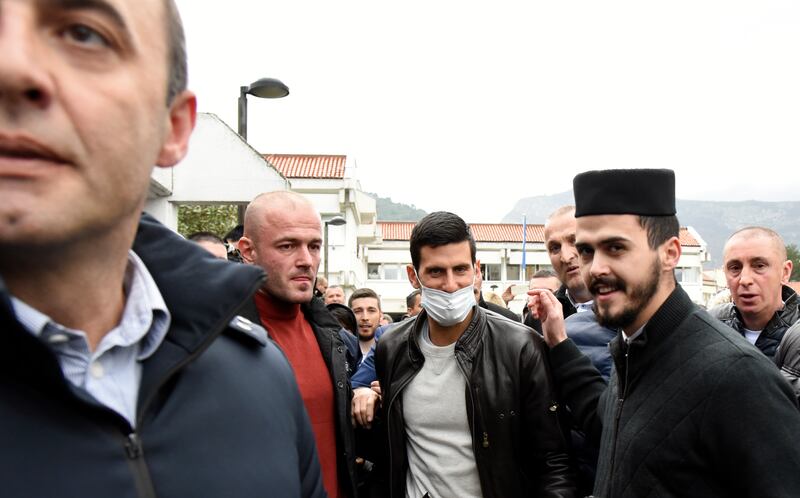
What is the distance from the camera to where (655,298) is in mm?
2654

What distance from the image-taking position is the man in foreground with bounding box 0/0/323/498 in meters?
1.00

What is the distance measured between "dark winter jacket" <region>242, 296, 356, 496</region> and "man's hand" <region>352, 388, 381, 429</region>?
0.17 feet

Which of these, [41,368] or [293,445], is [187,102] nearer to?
[41,368]

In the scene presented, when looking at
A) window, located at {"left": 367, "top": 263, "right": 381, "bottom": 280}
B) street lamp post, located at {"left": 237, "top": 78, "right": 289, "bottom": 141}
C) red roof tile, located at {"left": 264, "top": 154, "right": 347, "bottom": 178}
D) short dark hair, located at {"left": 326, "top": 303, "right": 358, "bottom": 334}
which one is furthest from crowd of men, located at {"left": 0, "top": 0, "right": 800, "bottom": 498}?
window, located at {"left": 367, "top": 263, "right": 381, "bottom": 280}

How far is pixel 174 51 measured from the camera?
1315 mm

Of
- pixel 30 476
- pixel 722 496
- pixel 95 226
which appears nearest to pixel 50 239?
pixel 95 226

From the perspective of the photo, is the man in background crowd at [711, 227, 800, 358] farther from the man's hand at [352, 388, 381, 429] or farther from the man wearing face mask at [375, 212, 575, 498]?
the man's hand at [352, 388, 381, 429]

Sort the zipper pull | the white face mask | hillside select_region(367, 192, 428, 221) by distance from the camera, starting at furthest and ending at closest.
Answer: hillside select_region(367, 192, 428, 221) < the white face mask < the zipper pull

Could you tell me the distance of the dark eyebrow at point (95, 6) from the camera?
1.04 metres

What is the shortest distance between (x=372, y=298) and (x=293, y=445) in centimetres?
743

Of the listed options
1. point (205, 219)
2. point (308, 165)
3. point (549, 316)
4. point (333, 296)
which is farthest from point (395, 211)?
point (549, 316)

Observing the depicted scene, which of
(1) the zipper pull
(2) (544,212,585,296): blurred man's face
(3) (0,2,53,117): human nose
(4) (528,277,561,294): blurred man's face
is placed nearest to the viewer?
(3) (0,2,53,117): human nose

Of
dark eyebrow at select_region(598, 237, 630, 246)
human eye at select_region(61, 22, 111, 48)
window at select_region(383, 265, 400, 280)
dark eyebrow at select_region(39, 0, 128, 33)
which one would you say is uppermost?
dark eyebrow at select_region(39, 0, 128, 33)

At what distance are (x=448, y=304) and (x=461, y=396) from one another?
1.70 ft
